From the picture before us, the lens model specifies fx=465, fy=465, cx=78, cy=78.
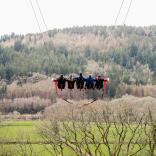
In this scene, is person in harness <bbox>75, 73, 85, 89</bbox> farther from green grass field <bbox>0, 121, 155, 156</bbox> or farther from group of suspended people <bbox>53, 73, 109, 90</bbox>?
green grass field <bbox>0, 121, 155, 156</bbox>

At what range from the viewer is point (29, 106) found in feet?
437

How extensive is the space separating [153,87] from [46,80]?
3832cm

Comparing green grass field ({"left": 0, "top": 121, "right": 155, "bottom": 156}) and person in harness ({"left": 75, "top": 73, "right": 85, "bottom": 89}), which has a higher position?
person in harness ({"left": 75, "top": 73, "right": 85, "bottom": 89})

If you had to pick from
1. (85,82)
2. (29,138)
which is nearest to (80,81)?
(85,82)

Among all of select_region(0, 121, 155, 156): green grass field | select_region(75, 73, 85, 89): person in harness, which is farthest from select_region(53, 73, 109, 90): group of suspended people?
select_region(0, 121, 155, 156): green grass field

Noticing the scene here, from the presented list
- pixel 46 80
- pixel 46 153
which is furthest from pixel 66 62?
pixel 46 153

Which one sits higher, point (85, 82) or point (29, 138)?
point (85, 82)

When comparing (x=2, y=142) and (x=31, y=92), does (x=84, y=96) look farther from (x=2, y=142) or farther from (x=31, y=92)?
(x=2, y=142)

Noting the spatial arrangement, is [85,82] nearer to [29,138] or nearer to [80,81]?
[80,81]

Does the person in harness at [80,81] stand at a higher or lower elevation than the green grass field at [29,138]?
higher

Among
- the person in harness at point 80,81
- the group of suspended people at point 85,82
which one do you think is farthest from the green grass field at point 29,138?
the person in harness at point 80,81

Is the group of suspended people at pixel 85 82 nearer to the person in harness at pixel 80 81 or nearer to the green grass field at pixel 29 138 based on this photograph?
the person in harness at pixel 80 81

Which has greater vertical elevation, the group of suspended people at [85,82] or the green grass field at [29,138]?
the group of suspended people at [85,82]

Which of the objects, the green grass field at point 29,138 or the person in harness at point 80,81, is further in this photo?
the green grass field at point 29,138
